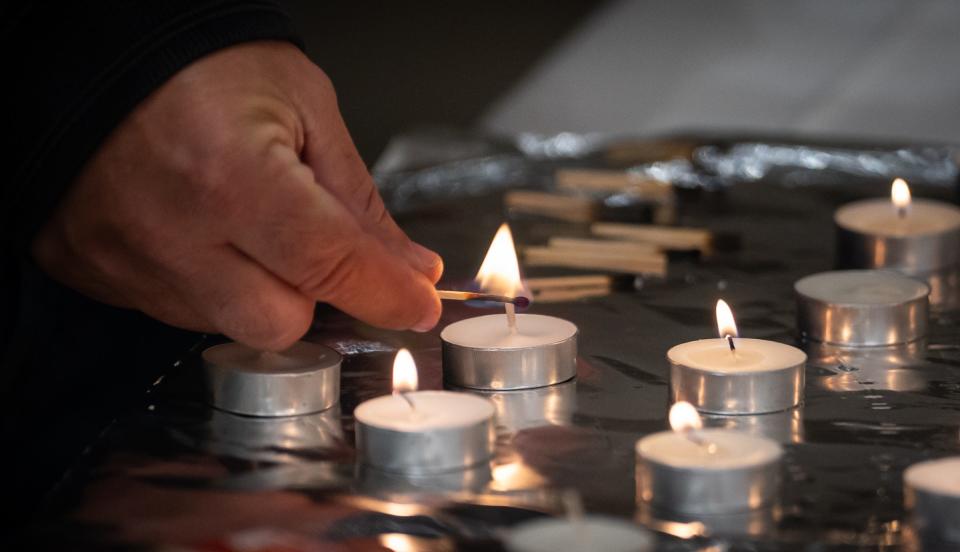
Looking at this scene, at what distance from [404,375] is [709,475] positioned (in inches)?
11.4

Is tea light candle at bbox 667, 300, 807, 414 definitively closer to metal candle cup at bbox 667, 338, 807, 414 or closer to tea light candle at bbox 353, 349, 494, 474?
metal candle cup at bbox 667, 338, 807, 414

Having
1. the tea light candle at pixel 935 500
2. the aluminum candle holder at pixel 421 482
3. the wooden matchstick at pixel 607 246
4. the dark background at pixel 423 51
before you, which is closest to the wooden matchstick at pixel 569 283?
the wooden matchstick at pixel 607 246

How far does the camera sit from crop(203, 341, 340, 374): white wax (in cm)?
123

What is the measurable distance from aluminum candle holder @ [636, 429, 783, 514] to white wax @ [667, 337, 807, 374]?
0.58 ft

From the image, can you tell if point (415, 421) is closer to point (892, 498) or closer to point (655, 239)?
point (892, 498)

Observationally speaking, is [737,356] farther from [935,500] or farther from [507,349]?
[935,500]

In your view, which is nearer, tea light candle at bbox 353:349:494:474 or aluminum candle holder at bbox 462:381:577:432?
tea light candle at bbox 353:349:494:474

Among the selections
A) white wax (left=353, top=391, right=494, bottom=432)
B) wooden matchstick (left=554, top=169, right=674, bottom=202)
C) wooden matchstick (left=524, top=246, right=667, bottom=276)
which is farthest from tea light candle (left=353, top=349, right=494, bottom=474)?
wooden matchstick (left=554, top=169, right=674, bottom=202)

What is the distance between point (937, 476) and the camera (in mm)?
974

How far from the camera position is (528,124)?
4199mm

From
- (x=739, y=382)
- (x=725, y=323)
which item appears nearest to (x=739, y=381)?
(x=739, y=382)

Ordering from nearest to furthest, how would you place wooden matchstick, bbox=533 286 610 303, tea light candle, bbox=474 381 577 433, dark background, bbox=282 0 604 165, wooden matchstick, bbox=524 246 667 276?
1. tea light candle, bbox=474 381 577 433
2. wooden matchstick, bbox=533 286 610 303
3. wooden matchstick, bbox=524 246 667 276
4. dark background, bbox=282 0 604 165

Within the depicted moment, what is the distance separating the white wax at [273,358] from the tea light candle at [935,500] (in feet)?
1.68

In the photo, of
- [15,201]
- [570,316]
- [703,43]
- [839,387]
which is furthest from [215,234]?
[703,43]
